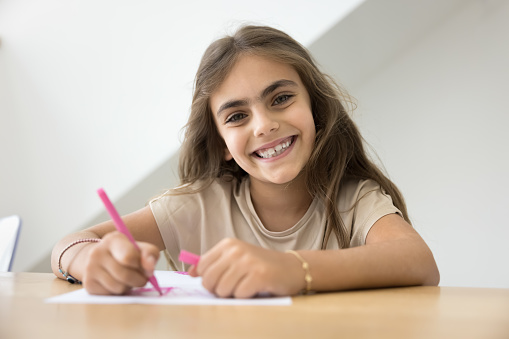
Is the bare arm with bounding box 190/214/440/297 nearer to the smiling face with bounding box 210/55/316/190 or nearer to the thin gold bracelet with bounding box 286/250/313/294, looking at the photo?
the thin gold bracelet with bounding box 286/250/313/294

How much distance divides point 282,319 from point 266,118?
70 centimetres

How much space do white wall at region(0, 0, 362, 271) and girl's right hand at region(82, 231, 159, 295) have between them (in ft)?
4.44

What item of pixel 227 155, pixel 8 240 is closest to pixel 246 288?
pixel 227 155

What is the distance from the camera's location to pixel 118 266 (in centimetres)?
62

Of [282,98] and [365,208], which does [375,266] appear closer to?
[365,208]

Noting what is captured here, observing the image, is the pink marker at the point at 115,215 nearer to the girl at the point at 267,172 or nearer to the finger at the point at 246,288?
the finger at the point at 246,288

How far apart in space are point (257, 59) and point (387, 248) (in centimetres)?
59

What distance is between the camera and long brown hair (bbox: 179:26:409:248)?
1.19 meters

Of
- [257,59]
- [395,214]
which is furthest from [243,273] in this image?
[257,59]

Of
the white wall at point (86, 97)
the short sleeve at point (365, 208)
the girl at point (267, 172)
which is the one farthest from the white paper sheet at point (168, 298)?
the white wall at point (86, 97)

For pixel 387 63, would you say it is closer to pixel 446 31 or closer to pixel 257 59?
pixel 446 31

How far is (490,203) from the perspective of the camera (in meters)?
2.29

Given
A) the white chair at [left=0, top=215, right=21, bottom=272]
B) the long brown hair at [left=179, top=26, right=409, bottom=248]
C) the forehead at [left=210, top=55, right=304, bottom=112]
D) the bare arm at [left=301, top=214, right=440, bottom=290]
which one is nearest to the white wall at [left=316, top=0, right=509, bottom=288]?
the long brown hair at [left=179, top=26, right=409, bottom=248]

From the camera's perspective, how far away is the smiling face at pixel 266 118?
1.14 metres
